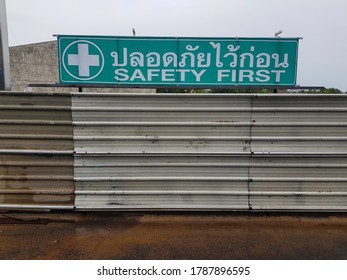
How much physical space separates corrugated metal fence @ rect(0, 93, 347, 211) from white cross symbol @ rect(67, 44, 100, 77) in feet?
1.41

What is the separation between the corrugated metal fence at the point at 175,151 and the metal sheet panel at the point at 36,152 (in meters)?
0.02

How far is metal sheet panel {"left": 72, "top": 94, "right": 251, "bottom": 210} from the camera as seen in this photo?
14.5ft

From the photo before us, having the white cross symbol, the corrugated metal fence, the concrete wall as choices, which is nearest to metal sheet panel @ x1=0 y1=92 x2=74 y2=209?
the corrugated metal fence

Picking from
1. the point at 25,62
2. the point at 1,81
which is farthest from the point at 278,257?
the point at 25,62

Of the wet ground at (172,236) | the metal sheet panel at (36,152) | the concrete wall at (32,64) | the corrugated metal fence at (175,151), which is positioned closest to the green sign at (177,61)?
the corrugated metal fence at (175,151)

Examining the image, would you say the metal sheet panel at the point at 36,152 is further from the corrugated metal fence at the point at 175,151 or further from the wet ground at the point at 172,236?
the wet ground at the point at 172,236

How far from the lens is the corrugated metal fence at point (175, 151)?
14.5 ft

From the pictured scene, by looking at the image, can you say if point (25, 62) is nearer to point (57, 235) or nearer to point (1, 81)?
point (1, 81)

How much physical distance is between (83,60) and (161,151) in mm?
1964

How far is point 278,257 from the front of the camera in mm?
3467

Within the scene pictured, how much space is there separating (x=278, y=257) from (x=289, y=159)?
172 cm

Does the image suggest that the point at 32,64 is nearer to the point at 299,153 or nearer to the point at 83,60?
the point at 83,60

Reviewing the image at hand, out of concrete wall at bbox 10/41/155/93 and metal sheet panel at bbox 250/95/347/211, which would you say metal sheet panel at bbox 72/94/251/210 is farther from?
concrete wall at bbox 10/41/155/93

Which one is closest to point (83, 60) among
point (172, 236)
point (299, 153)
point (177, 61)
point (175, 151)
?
point (177, 61)
